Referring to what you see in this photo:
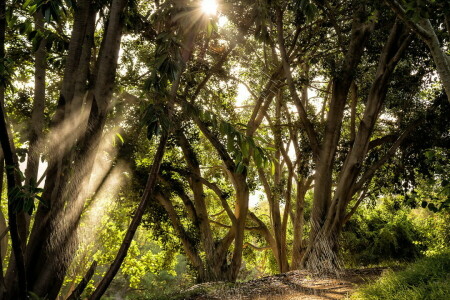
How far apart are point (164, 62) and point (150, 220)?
28.0 ft

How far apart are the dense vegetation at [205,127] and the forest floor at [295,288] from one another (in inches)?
23.2

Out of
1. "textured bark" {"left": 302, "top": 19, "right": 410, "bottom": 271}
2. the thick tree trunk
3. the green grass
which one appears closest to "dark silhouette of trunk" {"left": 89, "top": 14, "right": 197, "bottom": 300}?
the green grass

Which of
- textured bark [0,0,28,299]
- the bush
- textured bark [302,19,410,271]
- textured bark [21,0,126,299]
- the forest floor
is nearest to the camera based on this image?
textured bark [0,0,28,299]

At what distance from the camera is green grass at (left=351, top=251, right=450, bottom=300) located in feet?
12.0

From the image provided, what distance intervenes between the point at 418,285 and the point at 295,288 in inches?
71.1

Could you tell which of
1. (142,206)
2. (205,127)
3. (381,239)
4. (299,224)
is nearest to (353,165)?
(205,127)

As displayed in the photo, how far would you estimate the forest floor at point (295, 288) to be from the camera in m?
4.86

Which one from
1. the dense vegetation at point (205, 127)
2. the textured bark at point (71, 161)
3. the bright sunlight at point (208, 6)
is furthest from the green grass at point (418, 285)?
the bright sunlight at point (208, 6)

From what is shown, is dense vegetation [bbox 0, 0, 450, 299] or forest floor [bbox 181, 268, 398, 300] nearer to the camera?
dense vegetation [bbox 0, 0, 450, 299]

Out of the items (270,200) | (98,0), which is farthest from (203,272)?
(98,0)

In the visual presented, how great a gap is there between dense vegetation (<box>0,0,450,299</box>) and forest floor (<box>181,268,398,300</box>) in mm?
590

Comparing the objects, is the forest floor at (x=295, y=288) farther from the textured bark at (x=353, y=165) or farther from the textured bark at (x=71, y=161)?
the textured bark at (x=71, y=161)

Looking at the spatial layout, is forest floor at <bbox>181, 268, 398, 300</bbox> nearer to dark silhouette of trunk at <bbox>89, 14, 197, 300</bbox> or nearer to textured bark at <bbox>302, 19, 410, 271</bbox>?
textured bark at <bbox>302, 19, 410, 271</bbox>

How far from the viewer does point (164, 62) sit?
2.43m
